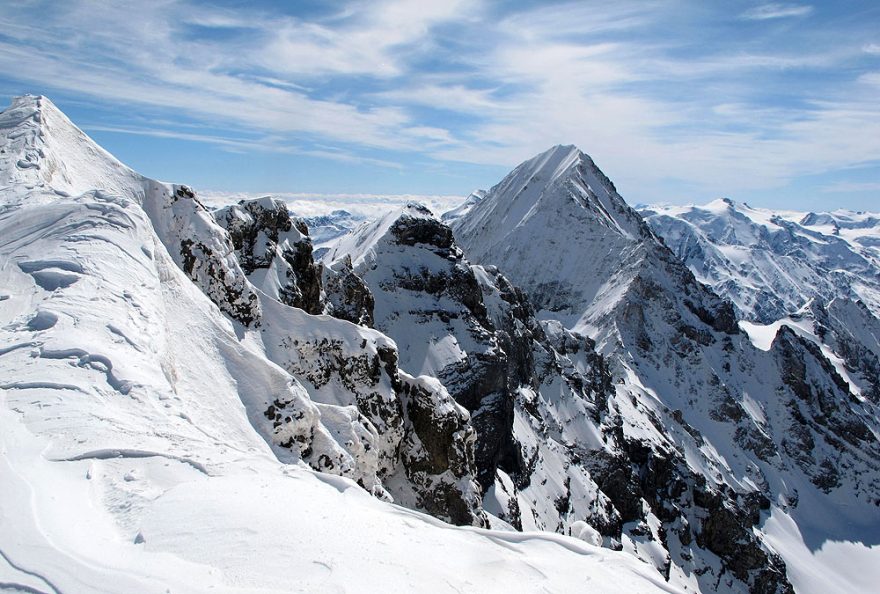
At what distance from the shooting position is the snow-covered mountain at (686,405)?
326ft

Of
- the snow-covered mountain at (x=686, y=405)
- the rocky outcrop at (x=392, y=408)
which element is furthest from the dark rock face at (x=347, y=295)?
the snow-covered mountain at (x=686, y=405)

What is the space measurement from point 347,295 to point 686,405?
11583cm

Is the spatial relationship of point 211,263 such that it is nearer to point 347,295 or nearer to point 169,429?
point 169,429

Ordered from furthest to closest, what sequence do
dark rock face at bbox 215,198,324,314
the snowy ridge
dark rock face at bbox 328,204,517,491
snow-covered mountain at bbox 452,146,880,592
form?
1. the snowy ridge
2. snow-covered mountain at bbox 452,146,880,592
3. dark rock face at bbox 328,204,517,491
4. dark rock face at bbox 215,198,324,314

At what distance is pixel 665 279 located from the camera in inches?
6097

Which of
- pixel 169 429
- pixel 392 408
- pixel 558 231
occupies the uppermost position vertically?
pixel 558 231

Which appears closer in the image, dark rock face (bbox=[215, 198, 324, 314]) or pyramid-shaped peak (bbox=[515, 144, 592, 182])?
dark rock face (bbox=[215, 198, 324, 314])

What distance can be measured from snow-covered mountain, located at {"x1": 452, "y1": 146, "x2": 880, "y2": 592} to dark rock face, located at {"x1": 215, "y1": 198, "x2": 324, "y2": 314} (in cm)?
5851

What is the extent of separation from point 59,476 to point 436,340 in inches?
2046

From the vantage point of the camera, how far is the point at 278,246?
38875mm


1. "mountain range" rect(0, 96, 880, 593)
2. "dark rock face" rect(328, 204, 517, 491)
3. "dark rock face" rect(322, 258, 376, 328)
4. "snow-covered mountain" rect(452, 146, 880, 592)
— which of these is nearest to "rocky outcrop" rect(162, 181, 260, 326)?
"mountain range" rect(0, 96, 880, 593)

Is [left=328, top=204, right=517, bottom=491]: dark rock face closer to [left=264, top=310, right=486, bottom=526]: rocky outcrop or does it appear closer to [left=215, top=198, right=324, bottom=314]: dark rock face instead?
[left=215, top=198, right=324, bottom=314]: dark rock face

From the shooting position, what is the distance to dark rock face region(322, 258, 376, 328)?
154 feet

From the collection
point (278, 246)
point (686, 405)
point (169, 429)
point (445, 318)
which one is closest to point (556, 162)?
point (686, 405)
